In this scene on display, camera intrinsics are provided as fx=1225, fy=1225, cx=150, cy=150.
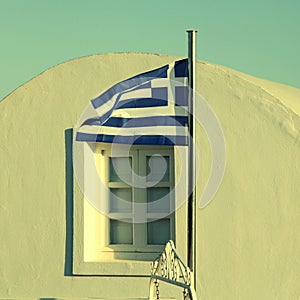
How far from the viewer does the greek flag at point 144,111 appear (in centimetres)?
1205

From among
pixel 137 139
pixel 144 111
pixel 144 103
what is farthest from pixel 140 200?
pixel 144 103

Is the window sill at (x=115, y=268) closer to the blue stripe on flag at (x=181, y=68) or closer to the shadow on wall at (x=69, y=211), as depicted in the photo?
the shadow on wall at (x=69, y=211)

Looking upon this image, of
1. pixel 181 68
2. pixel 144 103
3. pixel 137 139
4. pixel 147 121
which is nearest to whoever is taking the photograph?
pixel 181 68

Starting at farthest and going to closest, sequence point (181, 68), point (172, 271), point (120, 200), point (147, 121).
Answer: point (120, 200) < point (147, 121) < point (181, 68) < point (172, 271)

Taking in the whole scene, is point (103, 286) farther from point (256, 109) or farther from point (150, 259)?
point (256, 109)

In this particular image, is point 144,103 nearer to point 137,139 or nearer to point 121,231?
point 137,139

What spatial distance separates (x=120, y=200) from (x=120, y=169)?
0.33 metres

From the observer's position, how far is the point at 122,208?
12.9m

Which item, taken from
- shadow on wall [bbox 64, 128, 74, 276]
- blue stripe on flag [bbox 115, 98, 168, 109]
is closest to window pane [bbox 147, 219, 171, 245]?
Result: shadow on wall [bbox 64, 128, 74, 276]

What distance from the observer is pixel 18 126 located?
505 inches

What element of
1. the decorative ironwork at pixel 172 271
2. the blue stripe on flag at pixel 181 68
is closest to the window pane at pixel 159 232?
the decorative ironwork at pixel 172 271

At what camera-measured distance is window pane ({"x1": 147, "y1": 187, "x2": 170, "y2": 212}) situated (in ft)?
41.6

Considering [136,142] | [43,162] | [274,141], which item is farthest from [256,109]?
[43,162]

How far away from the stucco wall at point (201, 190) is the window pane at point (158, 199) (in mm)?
609
